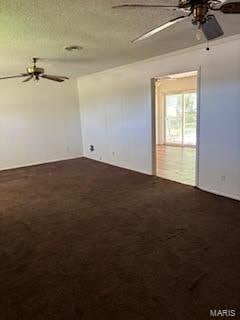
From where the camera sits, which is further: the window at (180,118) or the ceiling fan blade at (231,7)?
the window at (180,118)

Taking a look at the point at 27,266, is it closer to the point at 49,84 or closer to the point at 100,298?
the point at 100,298

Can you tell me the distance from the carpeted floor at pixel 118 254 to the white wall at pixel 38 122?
8.33 feet

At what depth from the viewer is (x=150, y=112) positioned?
5383mm

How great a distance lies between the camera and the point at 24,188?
200 inches

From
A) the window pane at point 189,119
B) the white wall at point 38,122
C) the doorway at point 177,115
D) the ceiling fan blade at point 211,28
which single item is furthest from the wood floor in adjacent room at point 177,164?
the ceiling fan blade at point 211,28

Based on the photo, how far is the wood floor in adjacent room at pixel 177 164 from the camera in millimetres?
5359

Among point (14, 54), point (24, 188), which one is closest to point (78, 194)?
point (24, 188)

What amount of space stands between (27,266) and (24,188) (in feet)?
9.08

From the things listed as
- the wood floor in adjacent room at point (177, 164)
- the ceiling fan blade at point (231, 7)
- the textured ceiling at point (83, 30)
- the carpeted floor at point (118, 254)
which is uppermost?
the textured ceiling at point (83, 30)

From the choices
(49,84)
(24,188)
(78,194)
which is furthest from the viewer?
(49,84)

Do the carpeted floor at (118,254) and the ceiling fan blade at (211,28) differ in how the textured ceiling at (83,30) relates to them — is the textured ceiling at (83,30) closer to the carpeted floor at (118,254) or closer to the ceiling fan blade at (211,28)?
the ceiling fan blade at (211,28)

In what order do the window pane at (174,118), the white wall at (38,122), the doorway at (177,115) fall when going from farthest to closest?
the window pane at (174,118)
the doorway at (177,115)
the white wall at (38,122)

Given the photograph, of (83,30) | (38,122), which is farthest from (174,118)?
(83,30)

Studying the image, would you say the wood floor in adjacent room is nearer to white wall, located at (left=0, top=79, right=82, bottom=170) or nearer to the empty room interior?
the empty room interior
